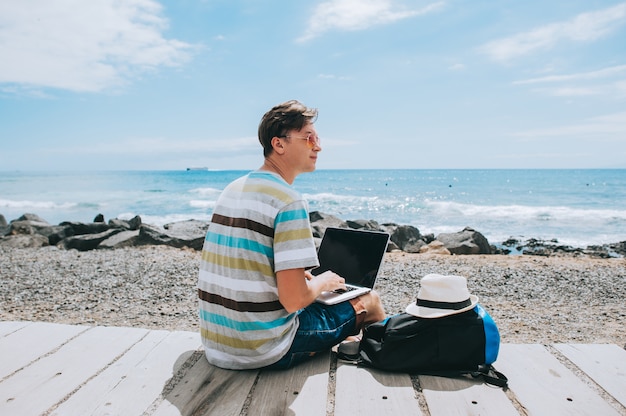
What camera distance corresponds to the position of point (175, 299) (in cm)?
602

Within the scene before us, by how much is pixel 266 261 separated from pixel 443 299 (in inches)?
40.2

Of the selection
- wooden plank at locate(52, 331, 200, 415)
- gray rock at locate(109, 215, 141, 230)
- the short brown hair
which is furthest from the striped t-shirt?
gray rock at locate(109, 215, 141, 230)

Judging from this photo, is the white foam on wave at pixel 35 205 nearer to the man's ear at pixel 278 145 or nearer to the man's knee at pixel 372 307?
the man's knee at pixel 372 307

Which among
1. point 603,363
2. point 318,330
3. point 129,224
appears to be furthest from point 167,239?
point 603,363

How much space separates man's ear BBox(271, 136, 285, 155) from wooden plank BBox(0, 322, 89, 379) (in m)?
1.97

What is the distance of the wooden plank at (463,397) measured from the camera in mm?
2281

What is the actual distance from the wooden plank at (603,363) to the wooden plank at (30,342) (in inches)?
129

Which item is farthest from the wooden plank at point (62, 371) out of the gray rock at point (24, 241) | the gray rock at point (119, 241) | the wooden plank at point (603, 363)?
the gray rock at point (24, 241)

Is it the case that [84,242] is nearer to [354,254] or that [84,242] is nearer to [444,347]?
[354,254]

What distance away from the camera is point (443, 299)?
8.70ft

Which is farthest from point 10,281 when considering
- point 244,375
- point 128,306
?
point 244,375

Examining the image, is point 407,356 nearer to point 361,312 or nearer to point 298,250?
point 361,312

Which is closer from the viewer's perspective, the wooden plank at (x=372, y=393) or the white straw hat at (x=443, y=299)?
the wooden plank at (x=372, y=393)

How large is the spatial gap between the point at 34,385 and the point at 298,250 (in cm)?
163
